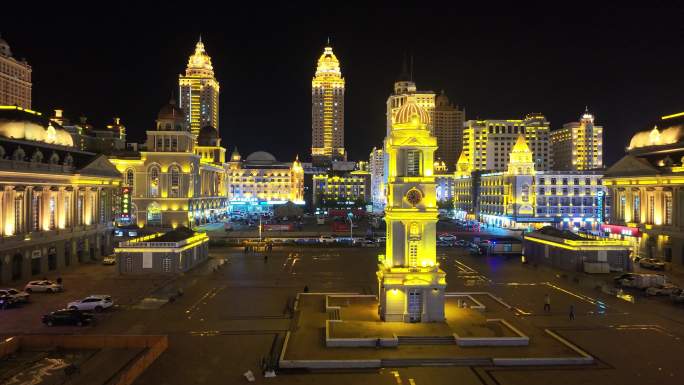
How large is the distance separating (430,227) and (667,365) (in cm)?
1471

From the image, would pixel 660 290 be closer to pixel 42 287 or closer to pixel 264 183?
pixel 42 287

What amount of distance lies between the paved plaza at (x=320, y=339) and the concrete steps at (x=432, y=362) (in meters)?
0.43

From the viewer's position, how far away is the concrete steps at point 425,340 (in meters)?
30.8

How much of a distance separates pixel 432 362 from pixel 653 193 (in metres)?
55.7

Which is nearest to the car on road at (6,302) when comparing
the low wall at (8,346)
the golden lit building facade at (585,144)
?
the low wall at (8,346)

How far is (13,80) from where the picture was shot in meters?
140

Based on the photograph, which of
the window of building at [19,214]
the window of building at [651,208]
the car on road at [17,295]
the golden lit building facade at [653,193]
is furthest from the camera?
the window of building at [651,208]

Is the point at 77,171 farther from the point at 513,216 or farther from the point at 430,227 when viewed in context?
the point at 513,216

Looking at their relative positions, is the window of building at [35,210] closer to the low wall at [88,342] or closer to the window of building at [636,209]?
the low wall at [88,342]

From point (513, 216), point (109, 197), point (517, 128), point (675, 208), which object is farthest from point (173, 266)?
point (517, 128)

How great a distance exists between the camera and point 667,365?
27.9 meters

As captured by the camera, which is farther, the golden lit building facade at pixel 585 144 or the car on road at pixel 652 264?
the golden lit building facade at pixel 585 144

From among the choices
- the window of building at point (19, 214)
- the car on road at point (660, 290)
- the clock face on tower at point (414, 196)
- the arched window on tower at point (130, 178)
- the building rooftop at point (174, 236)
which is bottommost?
the car on road at point (660, 290)

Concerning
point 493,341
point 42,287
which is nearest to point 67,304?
point 42,287
